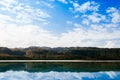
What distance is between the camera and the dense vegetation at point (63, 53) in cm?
2011

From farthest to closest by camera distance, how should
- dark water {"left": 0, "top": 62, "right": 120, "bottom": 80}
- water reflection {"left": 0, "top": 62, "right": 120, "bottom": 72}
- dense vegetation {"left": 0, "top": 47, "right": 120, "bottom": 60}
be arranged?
dense vegetation {"left": 0, "top": 47, "right": 120, "bottom": 60} < water reflection {"left": 0, "top": 62, "right": 120, "bottom": 72} < dark water {"left": 0, "top": 62, "right": 120, "bottom": 80}

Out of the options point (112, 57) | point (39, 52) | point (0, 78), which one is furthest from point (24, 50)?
point (0, 78)

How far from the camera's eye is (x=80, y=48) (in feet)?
77.6

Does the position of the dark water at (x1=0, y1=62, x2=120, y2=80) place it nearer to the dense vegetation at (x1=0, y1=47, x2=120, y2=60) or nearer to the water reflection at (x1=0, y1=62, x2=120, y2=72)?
the water reflection at (x1=0, y1=62, x2=120, y2=72)

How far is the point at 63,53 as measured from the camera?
22.7m

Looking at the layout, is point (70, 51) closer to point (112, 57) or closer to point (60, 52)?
point (60, 52)

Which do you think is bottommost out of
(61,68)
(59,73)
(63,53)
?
(59,73)

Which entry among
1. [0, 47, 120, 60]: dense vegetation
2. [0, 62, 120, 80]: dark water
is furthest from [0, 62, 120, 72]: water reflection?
[0, 47, 120, 60]: dense vegetation

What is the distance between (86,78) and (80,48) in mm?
15100

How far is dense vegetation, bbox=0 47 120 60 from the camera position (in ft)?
66.0

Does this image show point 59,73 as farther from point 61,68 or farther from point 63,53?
point 63,53

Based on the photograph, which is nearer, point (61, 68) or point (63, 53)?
point (61, 68)

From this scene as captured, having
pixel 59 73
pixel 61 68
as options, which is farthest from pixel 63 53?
pixel 59 73

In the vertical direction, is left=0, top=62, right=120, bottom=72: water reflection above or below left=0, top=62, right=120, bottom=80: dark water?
above
